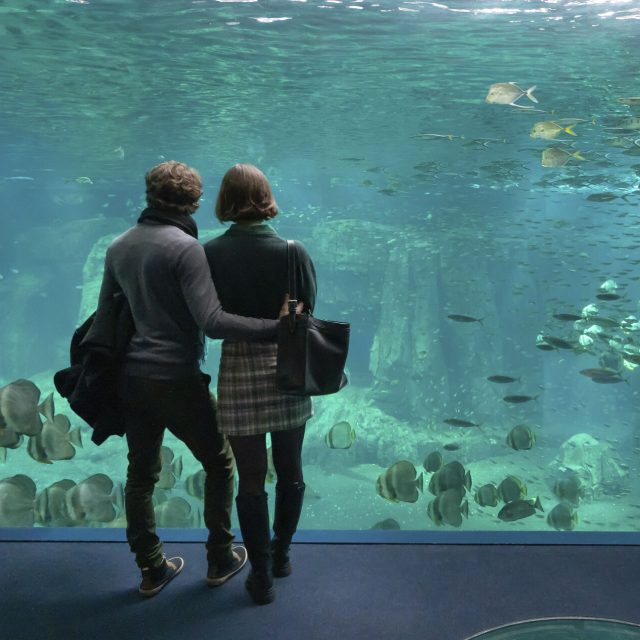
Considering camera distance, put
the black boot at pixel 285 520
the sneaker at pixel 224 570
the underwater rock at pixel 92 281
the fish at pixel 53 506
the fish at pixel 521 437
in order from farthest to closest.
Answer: the underwater rock at pixel 92 281, the fish at pixel 521 437, the fish at pixel 53 506, the sneaker at pixel 224 570, the black boot at pixel 285 520

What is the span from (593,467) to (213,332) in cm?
1713

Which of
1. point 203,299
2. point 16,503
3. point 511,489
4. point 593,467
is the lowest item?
point 593,467

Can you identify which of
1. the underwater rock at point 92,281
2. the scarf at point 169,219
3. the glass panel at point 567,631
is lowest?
the underwater rock at point 92,281

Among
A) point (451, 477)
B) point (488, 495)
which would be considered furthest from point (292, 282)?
point (488, 495)

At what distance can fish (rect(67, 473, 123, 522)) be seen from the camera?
532cm

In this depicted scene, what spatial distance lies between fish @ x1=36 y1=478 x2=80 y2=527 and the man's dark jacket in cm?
250

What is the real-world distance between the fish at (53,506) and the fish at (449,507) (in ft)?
11.7

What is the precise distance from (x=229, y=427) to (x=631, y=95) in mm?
16527

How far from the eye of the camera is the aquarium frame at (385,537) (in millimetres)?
4133

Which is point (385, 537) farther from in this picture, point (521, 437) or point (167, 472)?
point (521, 437)

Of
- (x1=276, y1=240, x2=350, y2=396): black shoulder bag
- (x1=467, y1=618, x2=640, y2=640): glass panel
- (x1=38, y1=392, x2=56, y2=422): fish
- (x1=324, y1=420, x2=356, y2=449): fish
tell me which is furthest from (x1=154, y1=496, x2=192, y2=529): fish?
(x1=467, y1=618, x2=640, y2=640): glass panel

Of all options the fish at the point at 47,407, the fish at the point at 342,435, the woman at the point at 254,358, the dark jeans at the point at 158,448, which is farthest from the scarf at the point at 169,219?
the fish at the point at 342,435

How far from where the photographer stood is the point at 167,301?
326 centimetres

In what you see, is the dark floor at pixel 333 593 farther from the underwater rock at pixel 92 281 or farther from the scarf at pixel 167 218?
the underwater rock at pixel 92 281
